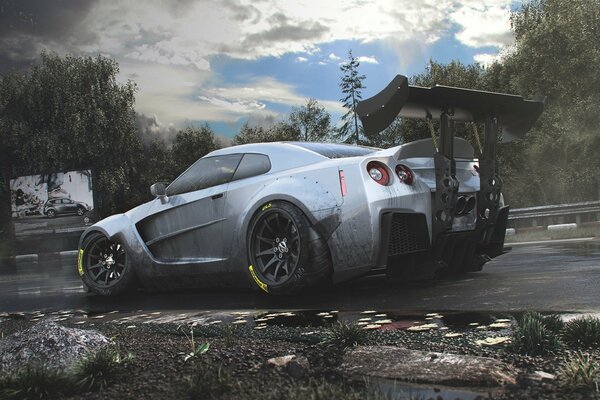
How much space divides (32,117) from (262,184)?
3388 cm

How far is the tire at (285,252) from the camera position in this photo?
15.6 ft

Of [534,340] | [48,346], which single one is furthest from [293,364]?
[48,346]

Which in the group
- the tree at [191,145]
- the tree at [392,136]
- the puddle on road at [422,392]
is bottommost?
the puddle on road at [422,392]

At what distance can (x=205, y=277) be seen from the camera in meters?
5.71

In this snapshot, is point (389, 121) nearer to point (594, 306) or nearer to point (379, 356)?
point (594, 306)

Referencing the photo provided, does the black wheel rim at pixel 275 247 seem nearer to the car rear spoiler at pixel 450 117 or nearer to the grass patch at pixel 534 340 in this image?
the car rear spoiler at pixel 450 117

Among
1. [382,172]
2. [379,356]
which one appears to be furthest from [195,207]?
[379,356]

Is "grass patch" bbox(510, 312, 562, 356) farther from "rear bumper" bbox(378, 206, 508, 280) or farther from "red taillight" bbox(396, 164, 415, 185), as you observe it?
"red taillight" bbox(396, 164, 415, 185)

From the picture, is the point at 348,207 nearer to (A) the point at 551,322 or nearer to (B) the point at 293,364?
(A) the point at 551,322

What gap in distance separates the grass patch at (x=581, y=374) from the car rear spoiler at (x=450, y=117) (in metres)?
2.56

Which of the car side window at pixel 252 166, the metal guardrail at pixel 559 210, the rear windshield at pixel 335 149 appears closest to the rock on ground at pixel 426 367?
the rear windshield at pixel 335 149

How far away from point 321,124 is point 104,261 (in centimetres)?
3652

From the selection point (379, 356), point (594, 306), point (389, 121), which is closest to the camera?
point (379, 356)

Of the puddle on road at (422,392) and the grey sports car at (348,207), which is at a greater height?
Answer: the grey sports car at (348,207)
